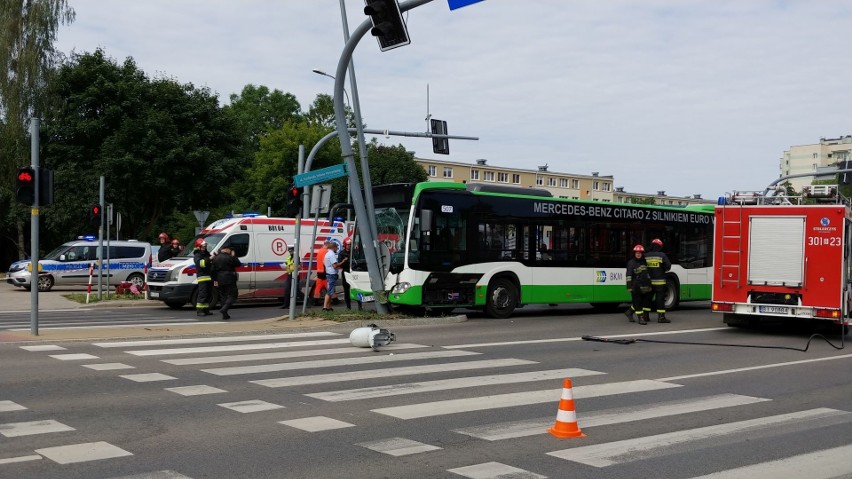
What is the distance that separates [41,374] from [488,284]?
35.2 feet

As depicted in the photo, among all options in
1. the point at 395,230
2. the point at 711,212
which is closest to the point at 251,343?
the point at 395,230

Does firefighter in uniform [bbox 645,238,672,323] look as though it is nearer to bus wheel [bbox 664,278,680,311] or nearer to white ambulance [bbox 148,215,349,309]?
bus wheel [bbox 664,278,680,311]

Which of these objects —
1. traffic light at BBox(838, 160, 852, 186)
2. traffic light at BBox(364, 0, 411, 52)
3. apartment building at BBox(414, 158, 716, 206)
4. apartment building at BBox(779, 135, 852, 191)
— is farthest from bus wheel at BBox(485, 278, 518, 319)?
apartment building at BBox(779, 135, 852, 191)

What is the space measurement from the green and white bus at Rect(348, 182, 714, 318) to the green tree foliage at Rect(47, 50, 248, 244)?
78.7ft

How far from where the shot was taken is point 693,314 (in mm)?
22016

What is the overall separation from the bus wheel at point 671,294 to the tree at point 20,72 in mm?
31954

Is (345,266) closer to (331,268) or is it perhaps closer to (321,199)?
(331,268)

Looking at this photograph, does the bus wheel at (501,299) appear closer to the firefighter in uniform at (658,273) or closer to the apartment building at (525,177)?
the firefighter in uniform at (658,273)

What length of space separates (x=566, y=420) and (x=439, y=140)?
20607 mm

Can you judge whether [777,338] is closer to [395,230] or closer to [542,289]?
[542,289]

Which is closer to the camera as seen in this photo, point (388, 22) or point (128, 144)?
point (388, 22)

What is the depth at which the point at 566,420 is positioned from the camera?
7324 millimetres

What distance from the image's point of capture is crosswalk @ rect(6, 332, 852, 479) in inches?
261

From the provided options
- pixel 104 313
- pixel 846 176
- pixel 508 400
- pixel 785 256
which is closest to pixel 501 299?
pixel 785 256
